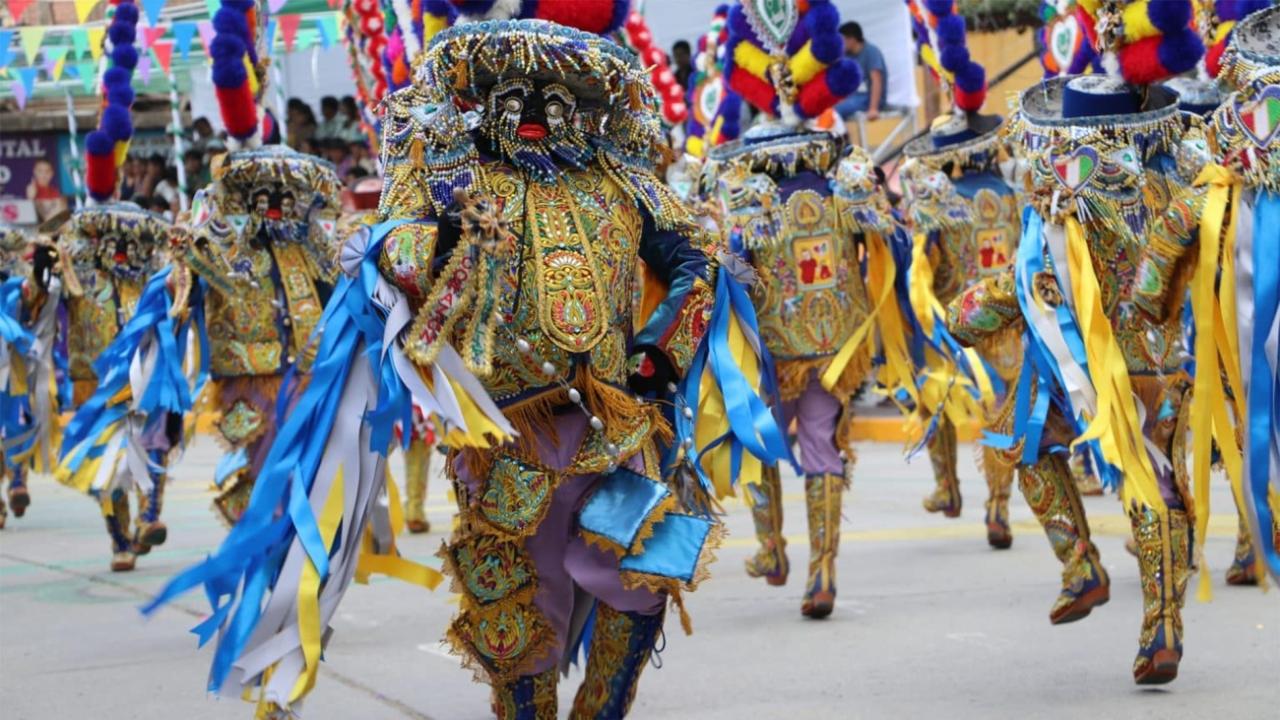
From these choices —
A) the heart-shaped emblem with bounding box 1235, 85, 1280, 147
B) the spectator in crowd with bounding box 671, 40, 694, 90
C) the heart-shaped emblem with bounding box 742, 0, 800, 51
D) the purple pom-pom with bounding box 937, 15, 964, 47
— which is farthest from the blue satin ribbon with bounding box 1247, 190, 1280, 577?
the spectator in crowd with bounding box 671, 40, 694, 90

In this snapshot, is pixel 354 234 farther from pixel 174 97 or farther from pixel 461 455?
pixel 174 97

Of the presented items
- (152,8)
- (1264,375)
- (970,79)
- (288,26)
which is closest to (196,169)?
Result: (288,26)

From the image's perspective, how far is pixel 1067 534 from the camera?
584cm

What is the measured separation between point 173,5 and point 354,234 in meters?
13.8

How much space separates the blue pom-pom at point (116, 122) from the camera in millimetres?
9289

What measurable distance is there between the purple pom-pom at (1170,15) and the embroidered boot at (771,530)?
2.44m

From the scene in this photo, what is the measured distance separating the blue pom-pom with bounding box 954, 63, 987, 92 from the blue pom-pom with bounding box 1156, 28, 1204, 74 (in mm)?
3199

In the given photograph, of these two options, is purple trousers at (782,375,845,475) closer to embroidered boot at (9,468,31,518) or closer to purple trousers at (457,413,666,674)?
purple trousers at (457,413,666,674)

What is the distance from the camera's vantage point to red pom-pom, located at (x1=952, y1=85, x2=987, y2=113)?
915 cm

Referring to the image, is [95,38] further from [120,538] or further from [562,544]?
[562,544]

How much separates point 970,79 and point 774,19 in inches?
55.7

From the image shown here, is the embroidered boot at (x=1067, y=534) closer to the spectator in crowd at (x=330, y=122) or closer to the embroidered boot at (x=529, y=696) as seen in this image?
the embroidered boot at (x=529, y=696)

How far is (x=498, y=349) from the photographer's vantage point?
171 inches

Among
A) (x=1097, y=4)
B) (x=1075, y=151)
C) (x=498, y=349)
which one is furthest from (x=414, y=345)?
(x=1097, y=4)
